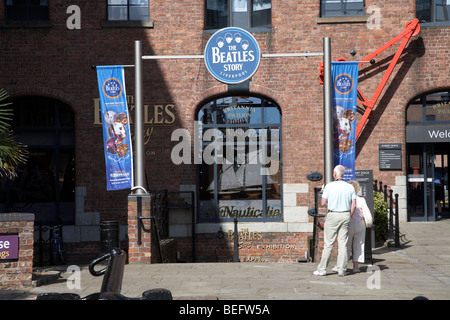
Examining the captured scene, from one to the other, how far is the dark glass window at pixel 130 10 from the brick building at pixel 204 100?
0.11 ft

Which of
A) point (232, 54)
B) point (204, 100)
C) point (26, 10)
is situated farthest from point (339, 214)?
point (26, 10)

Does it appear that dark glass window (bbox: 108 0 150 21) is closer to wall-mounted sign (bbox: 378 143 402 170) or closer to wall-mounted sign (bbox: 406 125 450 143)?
wall-mounted sign (bbox: 378 143 402 170)

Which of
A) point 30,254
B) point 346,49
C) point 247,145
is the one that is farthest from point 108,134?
point 346,49

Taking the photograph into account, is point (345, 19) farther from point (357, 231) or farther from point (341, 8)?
point (357, 231)

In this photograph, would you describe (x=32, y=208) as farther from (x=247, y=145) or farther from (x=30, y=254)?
(x=30, y=254)

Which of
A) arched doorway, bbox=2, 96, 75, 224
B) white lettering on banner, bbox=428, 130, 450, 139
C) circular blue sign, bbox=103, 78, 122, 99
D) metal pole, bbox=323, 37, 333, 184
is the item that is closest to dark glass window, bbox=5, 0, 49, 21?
arched doorway, bbox=2, 96, 75, 224

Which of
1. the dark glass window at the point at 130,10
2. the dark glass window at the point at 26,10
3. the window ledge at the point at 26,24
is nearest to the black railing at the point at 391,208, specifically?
the dark glass window at the point at 130,10

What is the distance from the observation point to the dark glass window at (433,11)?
1575cm

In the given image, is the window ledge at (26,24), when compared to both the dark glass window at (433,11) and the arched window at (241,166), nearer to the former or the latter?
the arched window at (241,166)

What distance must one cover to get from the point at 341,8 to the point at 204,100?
4.40 m

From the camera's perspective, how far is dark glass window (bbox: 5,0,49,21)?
15.9m

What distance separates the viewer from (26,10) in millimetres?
15969

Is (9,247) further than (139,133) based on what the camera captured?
No

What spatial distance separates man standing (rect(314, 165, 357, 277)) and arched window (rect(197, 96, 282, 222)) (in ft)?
20.6
